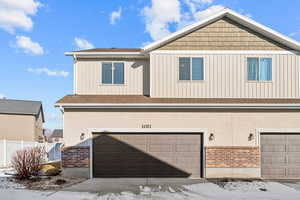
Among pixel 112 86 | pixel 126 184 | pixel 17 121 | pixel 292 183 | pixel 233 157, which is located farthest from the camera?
pixel 17 121

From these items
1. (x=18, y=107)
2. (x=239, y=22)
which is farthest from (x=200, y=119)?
(x=18, y=107)

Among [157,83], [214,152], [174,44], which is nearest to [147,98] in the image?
[157,83]

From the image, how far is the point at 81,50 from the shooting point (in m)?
13.3

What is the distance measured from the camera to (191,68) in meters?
12.1

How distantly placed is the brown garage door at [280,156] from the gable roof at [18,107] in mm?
26986

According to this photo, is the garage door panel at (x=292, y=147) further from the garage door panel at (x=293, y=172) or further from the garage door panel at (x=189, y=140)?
the garage door panel at (x=189, y=140)

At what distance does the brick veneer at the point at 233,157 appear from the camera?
11.1m

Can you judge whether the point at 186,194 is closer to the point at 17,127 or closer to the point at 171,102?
the point at 171,102

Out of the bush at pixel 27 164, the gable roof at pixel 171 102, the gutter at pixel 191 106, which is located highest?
the gable roof at pixel 171 102

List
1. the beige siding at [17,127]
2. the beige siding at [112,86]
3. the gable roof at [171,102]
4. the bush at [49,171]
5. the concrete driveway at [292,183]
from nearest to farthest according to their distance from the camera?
the concrete driveway at [292,183], the gable roof at [171,102], the bush at [49,171], the beige siding at [112,86], the beige siding at [17,127]

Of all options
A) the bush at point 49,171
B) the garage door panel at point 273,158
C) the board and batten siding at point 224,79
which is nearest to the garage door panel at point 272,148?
the garage door panel at point 273,158

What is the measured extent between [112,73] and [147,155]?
4600 mm

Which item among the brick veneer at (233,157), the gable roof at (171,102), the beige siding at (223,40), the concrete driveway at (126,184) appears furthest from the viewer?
the beige siding at (223,40)

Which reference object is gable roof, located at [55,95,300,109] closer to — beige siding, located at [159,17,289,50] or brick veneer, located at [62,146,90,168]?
brick veneer, located at [62,146,90,168]
